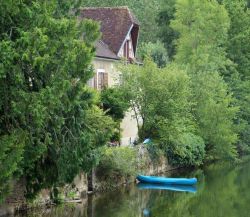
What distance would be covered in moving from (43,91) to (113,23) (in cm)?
2437

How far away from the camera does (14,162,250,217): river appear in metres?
27.6

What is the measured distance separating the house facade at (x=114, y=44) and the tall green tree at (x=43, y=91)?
16374mm

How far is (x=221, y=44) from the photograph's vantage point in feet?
188

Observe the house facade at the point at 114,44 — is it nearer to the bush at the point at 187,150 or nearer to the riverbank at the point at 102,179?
the bush at the point at 187,150

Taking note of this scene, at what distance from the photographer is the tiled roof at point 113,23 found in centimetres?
4344

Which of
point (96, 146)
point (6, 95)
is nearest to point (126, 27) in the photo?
point (96, 146)

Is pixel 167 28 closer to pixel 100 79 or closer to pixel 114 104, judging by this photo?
pixel 100 79

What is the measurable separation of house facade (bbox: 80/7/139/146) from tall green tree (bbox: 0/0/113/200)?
1637 centimetres

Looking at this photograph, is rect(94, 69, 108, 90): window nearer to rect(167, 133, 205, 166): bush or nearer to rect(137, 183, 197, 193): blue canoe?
rect(167, 133, 205, 166): bush

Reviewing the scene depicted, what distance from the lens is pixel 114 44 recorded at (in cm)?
4341

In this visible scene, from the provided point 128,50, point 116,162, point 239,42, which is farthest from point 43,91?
→ point 239,42

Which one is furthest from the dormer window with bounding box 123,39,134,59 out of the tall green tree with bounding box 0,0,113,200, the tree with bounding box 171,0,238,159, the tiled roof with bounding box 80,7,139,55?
the tall green tree with bounding box 0,0,113,200

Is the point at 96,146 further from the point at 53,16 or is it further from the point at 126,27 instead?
the point at 126,27

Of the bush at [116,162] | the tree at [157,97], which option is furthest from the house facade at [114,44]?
the bush at [116,162]
